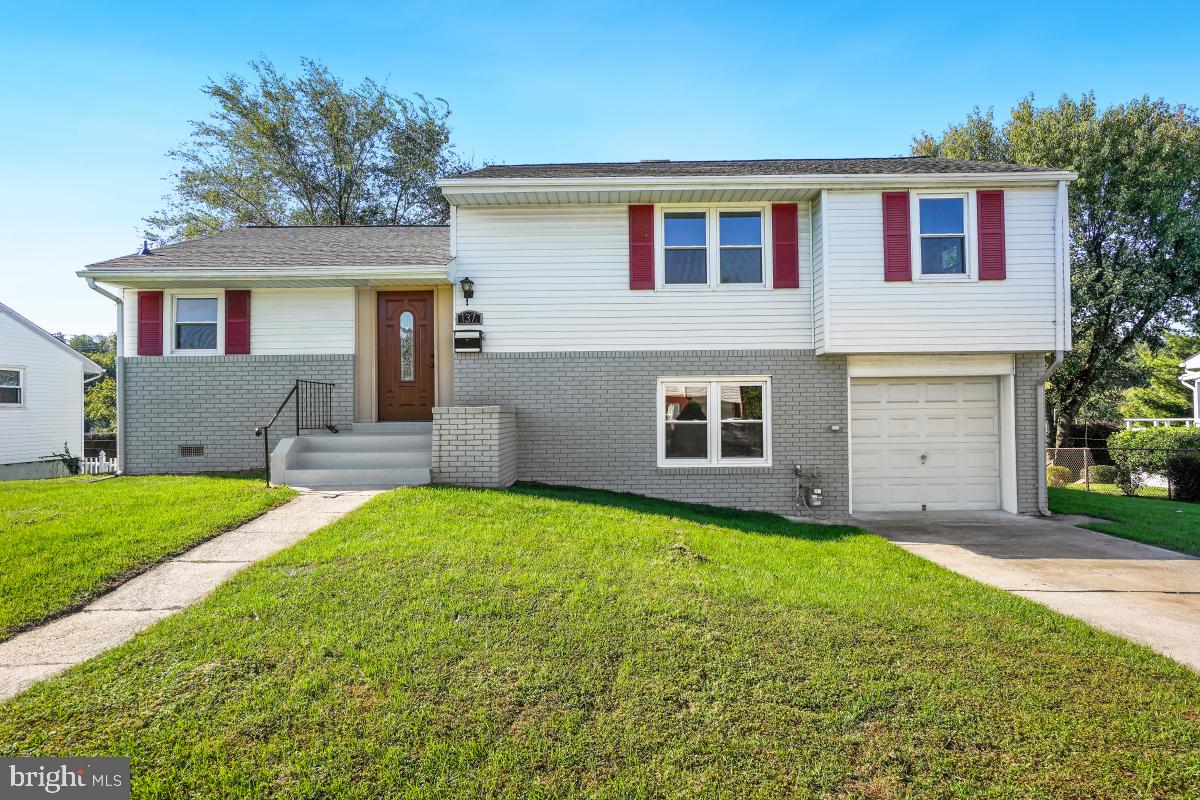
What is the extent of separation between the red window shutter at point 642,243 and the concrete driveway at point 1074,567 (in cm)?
490

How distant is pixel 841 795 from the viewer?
2.22 meters

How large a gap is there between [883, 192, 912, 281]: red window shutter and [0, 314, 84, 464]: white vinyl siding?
71.5ft

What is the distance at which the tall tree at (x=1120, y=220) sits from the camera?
15.1 meters

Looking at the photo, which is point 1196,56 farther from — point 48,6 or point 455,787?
point 48,6

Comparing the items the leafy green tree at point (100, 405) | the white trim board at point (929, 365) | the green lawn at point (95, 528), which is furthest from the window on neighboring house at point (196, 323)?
the leafy green tree at point (100, 405)

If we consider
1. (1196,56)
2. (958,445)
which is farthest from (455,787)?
(1196,56)

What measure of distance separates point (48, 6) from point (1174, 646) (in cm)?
1288

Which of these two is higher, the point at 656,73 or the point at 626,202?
the point at 656,73

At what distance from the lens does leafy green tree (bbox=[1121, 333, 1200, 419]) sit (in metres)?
21.6

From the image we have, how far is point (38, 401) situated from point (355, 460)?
15.5m

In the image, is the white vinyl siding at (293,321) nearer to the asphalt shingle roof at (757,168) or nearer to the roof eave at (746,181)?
the roof eave at (746,181)

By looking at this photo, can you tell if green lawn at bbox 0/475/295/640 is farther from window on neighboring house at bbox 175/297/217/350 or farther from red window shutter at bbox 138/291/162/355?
window on neighboring house at bbox 175/297/217/350

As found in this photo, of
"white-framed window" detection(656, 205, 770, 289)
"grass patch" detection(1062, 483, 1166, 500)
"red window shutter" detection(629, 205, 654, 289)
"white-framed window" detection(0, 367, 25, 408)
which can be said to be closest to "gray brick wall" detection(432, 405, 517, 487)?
"red window shutter" detection(629, 205, 654, 289)

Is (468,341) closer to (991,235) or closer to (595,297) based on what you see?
(595,297)
